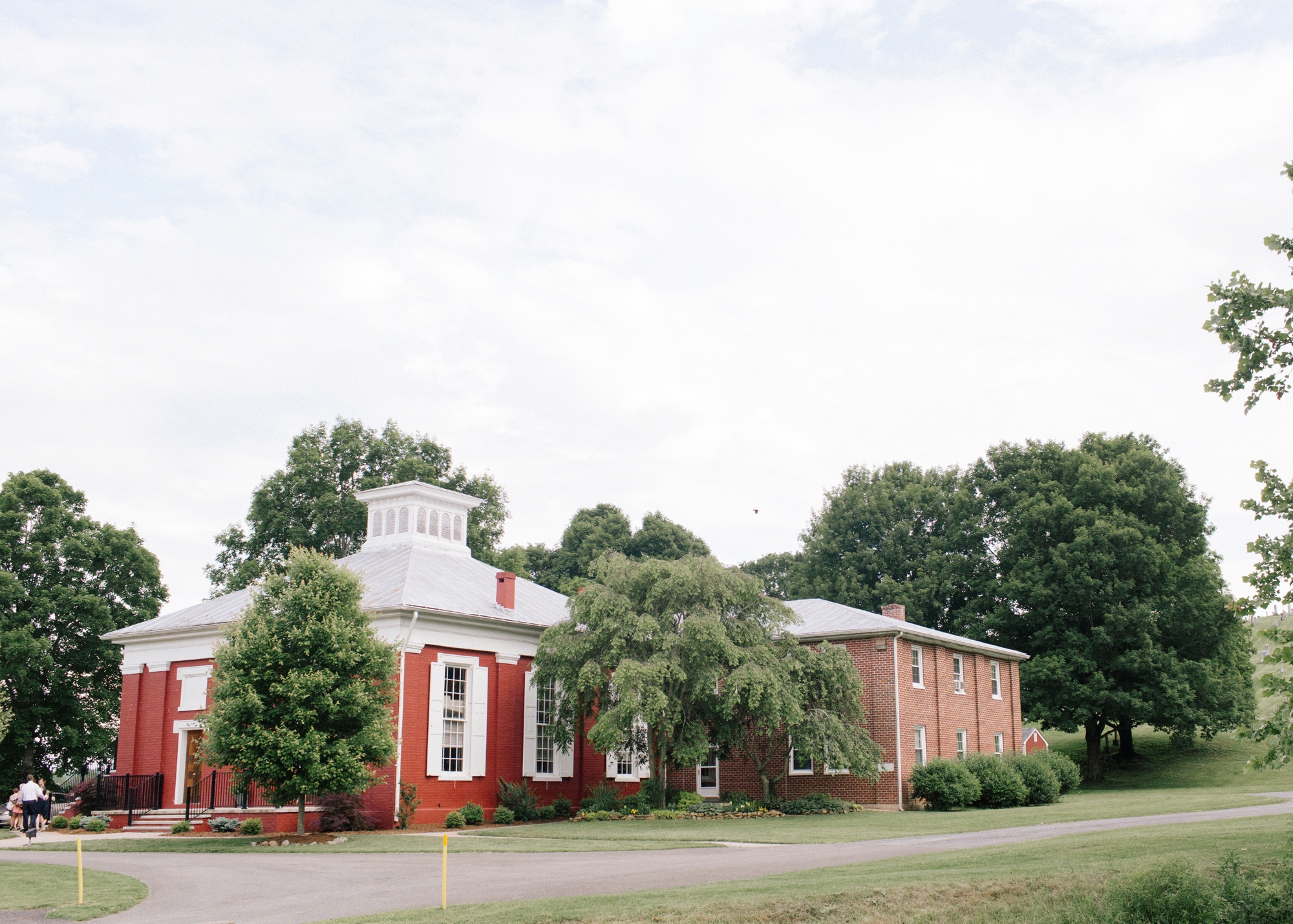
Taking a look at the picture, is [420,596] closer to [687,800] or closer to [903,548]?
[687,800]

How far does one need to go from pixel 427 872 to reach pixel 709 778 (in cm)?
1989

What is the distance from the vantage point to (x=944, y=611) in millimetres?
56094

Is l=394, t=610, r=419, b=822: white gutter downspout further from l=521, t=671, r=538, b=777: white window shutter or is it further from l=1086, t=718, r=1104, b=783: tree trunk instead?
l=1086, t=718, r=1104, b=783: tree trunk

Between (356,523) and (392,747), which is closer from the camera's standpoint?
(392,747)

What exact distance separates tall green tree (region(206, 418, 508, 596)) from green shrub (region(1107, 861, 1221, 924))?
4250 cm

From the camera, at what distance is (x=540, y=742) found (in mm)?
33969

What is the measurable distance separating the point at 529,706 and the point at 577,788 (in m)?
3.29

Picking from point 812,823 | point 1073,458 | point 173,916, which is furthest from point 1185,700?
point 173,916

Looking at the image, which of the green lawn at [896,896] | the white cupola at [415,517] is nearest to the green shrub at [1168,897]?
the green lawn at [896,896]

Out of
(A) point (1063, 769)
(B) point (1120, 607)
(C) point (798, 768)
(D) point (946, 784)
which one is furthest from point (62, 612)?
(B) point (1120, 607)

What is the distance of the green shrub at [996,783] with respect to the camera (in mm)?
32500

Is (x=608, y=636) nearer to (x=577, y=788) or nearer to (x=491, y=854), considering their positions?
(x=577, y=788)

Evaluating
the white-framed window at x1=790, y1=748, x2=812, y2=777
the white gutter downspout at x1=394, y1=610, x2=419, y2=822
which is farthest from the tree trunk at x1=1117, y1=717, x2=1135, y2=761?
the white gutter downspout at x1=394, y1=610, x2=419, y2=822

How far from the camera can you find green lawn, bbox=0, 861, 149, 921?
48.7ft
